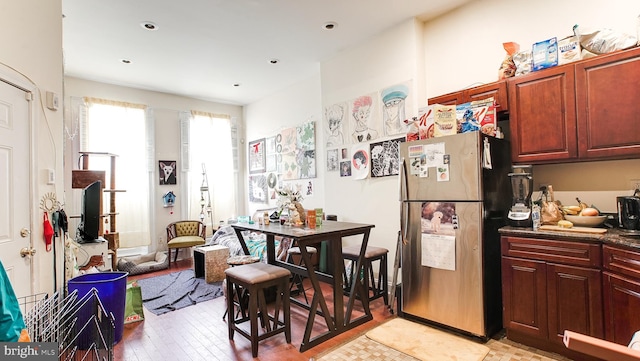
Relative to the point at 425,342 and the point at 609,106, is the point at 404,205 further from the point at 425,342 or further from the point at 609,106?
the point at 609,106

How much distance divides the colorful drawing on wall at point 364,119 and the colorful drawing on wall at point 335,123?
16 centimetres

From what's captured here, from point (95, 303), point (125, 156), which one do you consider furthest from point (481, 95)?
point (125, 156)

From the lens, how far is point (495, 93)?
9.51 ft

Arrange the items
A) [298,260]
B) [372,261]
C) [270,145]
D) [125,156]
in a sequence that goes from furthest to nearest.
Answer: [270,145]
[125,156]
[298,260]
[372,261]

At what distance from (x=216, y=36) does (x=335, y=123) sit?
1849 mm

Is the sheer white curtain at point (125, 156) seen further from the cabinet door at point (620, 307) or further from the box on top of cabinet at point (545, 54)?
the cabinet door at point (620, 307)

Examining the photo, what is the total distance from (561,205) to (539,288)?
81 cm

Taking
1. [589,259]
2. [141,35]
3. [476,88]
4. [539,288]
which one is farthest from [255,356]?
[141,35]

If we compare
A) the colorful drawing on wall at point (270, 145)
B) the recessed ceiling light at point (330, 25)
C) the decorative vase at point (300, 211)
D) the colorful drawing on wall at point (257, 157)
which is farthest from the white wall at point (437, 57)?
the colorful drawing on wall at point (257, 157)

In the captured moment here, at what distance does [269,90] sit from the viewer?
622cm

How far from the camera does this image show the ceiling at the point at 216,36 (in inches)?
131

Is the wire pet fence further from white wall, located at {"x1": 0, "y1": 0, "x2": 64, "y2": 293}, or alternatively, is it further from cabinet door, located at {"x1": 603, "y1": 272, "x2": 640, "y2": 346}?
cabinet door, located at {"x1": 603, "y1": 272, "x2": 640, "y2": 346}

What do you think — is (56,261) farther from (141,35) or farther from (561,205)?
(561,205)

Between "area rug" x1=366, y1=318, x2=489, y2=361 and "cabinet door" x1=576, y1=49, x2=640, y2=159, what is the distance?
5.57 feet
